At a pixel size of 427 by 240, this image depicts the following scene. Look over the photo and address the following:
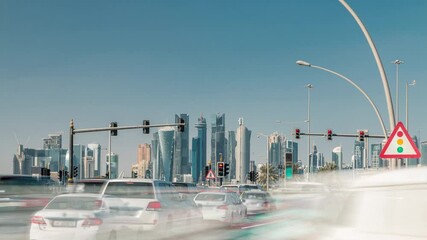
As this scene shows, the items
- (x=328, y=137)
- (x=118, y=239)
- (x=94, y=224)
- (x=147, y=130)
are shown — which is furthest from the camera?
(x=328, y=137)

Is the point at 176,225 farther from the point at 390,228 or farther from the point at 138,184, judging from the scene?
the point at 390,228

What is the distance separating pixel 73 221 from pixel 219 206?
35.2ft

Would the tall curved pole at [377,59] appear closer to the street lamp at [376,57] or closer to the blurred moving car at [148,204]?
the street lamp at [376,57]

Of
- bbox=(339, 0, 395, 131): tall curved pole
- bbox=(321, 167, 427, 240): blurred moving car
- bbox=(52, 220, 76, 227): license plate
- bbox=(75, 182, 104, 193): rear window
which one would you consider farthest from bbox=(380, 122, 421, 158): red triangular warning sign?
bbox=(75, 182, 104, 193): rear window

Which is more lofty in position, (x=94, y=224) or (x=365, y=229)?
(x=365, y=229)

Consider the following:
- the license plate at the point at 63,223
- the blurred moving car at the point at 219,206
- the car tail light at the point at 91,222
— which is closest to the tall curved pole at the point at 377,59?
the blurred moving car at the point at 219,206

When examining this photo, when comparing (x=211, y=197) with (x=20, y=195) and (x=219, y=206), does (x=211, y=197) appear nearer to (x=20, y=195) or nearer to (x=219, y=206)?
(x=219, y=206)

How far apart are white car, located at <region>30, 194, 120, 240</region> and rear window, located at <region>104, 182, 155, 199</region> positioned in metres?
2.04

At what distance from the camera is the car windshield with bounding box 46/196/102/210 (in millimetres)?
14087

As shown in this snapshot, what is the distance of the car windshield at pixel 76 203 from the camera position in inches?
555

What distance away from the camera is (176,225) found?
17.3 meters

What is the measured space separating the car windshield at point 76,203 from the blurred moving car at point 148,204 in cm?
167

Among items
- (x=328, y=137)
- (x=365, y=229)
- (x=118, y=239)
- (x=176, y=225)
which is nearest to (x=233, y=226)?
(x=176, y=225)

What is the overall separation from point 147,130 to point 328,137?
13.4 metres
